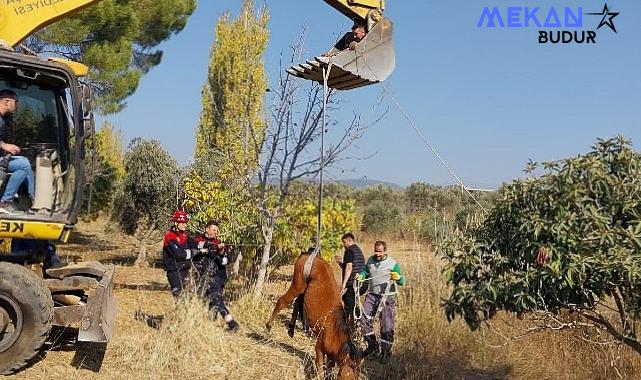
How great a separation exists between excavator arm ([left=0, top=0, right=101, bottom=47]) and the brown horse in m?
3.97

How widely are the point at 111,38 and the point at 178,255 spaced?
8.33 meters

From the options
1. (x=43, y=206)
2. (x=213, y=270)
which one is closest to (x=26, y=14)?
(x=43, y=206)

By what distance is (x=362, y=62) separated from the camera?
602 cm

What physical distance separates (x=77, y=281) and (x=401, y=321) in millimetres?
4428

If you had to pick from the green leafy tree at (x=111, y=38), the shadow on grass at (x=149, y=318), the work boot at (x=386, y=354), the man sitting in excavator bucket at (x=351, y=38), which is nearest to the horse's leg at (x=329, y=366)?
the work boot at (x=386, y=354)

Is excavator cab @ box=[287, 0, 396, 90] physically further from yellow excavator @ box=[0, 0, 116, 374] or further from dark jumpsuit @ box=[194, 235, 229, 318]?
dark jumpsuit @ box=[194, 235, 229, 318]

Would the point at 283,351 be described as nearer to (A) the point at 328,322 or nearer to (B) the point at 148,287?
(A) the point at 328,322

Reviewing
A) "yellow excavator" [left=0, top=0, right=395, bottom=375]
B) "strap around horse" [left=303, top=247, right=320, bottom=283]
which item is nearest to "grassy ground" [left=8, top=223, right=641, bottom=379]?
"yellow excavator" [left=0, top=0, right=395, bottom=375]

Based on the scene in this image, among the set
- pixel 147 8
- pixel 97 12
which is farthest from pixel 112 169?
pixel 97 12

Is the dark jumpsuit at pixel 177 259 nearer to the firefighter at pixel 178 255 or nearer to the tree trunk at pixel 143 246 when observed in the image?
the firefighter at pixel 178 255

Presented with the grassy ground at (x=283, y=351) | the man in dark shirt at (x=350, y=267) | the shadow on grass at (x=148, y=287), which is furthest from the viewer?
the shadow on grass at (x=148, y=287)

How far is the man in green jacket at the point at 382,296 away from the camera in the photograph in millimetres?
7805

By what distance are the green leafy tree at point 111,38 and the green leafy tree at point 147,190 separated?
5.88 feet

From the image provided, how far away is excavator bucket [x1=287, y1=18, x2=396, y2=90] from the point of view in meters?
5.94
